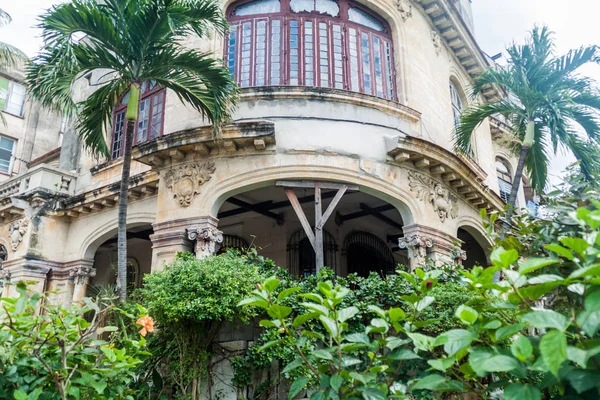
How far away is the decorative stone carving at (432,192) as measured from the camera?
10398mm

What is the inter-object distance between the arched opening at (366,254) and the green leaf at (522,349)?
11640 millimetres

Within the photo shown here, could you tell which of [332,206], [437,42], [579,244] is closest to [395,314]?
[579,244]

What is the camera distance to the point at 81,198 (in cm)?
1274

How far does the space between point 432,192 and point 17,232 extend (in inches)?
424

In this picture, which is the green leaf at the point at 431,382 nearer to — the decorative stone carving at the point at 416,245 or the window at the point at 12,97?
the decorative stone carving at the point at 416,245

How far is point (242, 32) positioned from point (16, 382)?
30.9 ft

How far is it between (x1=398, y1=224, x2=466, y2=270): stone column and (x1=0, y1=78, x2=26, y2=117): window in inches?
836

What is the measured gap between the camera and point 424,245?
10031 millimetres

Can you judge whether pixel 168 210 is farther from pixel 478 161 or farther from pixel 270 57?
pixel 478 161

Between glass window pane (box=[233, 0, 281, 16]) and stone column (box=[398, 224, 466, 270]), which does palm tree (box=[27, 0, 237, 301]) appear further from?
stone column (box=[398, 224, 466, 270])

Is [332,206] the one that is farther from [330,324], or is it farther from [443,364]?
[443,364]

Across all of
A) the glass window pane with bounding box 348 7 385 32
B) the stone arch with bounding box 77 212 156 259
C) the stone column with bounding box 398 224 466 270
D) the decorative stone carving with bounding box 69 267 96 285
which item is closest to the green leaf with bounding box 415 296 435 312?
the stone column with bounding box 398 224 466 270

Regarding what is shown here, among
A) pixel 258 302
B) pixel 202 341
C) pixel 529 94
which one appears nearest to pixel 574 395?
pixel 258 302

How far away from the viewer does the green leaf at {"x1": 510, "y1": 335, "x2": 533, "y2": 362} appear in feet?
5.90
